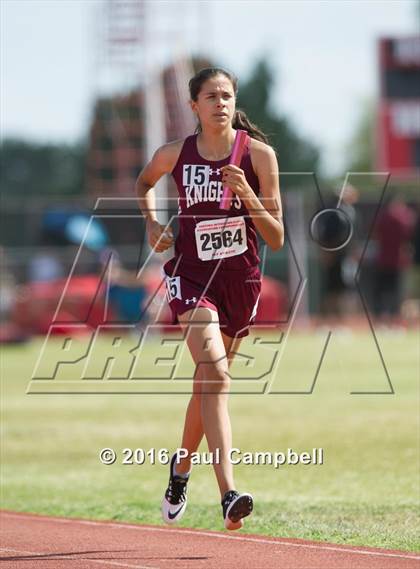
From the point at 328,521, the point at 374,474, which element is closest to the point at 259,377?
the point at 374,474

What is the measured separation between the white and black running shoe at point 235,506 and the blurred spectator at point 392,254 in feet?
71.2

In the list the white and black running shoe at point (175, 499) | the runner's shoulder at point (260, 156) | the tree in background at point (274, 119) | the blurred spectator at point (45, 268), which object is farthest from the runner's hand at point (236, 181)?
the tree in background at point (274, 119)

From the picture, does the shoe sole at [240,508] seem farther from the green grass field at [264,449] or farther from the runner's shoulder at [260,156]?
the runner's shoulder at [260,156]

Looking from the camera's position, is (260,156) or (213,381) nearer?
(213,381)

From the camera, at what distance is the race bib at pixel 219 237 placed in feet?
23.2

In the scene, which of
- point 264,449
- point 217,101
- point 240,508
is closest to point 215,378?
point 240,508

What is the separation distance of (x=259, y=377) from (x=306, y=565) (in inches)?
449

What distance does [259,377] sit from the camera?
17.8 m

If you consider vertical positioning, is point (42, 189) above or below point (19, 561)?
below

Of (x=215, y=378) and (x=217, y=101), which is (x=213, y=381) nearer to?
(x=215, y=378)

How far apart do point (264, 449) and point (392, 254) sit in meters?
17.8

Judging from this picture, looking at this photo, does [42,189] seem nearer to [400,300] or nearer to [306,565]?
[400,300]

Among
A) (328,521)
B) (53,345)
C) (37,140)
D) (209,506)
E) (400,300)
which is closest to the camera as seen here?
(328,521)

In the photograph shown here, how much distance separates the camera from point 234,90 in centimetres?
718
